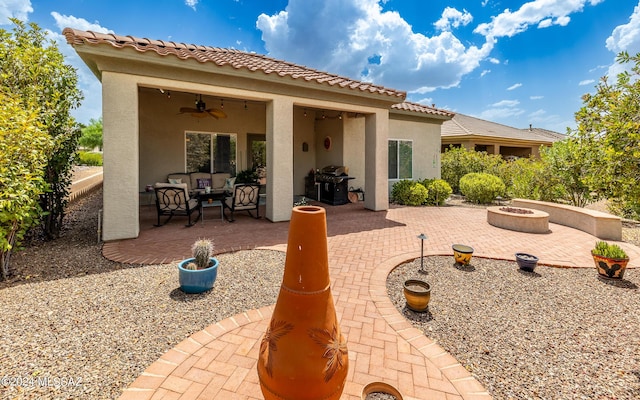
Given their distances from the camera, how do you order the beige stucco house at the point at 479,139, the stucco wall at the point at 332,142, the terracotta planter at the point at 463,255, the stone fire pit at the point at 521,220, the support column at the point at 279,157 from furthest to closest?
the beige stucco house at the point at 479,139 → the stucco wall at the point at 332,142 → the support column at the point at 279,157 → the stone fire pit at the point at 521,220 → the terracotta planter at the point at 463,255

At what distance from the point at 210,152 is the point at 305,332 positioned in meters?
11.1

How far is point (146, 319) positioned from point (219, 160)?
30.4ft

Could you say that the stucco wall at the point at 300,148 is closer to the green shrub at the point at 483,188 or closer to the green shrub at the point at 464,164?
the green shrub at the point at 483,188

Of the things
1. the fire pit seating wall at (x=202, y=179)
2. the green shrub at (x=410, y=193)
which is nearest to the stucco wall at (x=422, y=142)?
the green shrub at (x=410, y=193)

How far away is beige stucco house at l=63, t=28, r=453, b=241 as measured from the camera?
574 centimetres

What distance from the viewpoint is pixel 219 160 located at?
1149 cm

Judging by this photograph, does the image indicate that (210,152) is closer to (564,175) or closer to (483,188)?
(483,188)

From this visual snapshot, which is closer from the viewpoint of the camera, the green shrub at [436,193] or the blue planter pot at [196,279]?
the blue planter pot at [196,279]

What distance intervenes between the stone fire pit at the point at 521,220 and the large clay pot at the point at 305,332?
26.2 feet

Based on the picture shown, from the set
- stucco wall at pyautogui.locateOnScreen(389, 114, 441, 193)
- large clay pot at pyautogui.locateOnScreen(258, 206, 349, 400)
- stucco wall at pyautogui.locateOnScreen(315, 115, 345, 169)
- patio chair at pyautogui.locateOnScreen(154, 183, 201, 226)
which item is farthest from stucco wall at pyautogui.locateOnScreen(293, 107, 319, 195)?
large clay pot at pyautogui.locateOnScreen(258, 206, 349, 400)

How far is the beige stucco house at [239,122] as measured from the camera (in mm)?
5742

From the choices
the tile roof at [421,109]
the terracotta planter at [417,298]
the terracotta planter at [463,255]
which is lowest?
the terracotta planter at [417,298]

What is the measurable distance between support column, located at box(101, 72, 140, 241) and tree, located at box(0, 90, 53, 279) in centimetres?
134

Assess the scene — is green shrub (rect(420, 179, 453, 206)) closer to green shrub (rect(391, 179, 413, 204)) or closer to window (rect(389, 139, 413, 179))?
green shrub (rect(391, 179, 413, 204))
